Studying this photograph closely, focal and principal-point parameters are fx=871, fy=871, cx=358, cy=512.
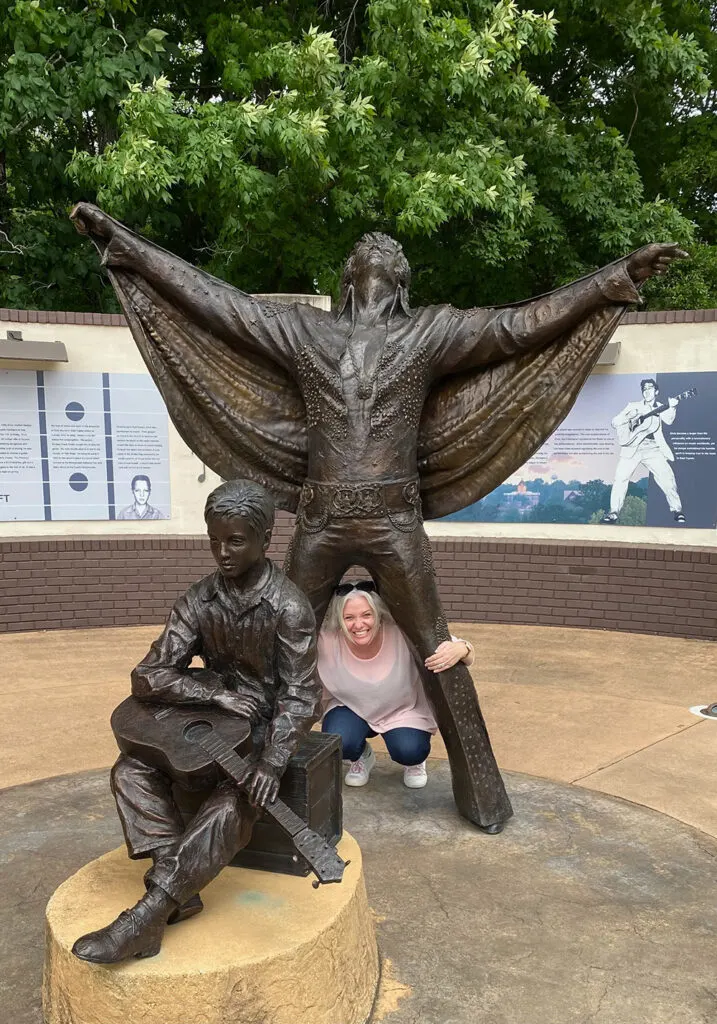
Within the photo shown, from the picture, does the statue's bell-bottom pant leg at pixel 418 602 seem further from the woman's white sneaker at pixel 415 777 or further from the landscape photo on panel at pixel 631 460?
the landscape photo on panel at pixel 631 460

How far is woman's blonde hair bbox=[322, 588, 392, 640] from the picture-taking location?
11.3 ft

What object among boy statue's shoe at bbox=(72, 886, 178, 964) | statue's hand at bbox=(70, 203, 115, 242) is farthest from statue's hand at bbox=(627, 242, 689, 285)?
boy statue's shoe at bbox=(72, 886, 178, 964)

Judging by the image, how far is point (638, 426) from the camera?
20.7ft

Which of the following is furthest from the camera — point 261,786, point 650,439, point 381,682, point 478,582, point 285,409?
point 478,582

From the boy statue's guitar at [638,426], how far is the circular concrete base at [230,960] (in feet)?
15.5

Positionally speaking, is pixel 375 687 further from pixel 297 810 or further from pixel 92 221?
pixel 92 221

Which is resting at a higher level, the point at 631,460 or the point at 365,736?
the point at 631,460

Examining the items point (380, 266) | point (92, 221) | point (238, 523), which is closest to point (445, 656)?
point (238, 523)

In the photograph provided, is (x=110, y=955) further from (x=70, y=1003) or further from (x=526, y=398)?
(x=526, y=398)

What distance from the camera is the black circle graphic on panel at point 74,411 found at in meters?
6.34

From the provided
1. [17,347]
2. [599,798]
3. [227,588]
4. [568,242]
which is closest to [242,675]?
[227,588]

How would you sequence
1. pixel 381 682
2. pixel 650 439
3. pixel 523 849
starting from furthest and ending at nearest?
1. pixel 650 439
2. pixel 381 682
3. pixel 523 849

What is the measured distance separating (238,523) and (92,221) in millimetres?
1525

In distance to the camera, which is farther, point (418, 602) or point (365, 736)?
point (365, 736)
